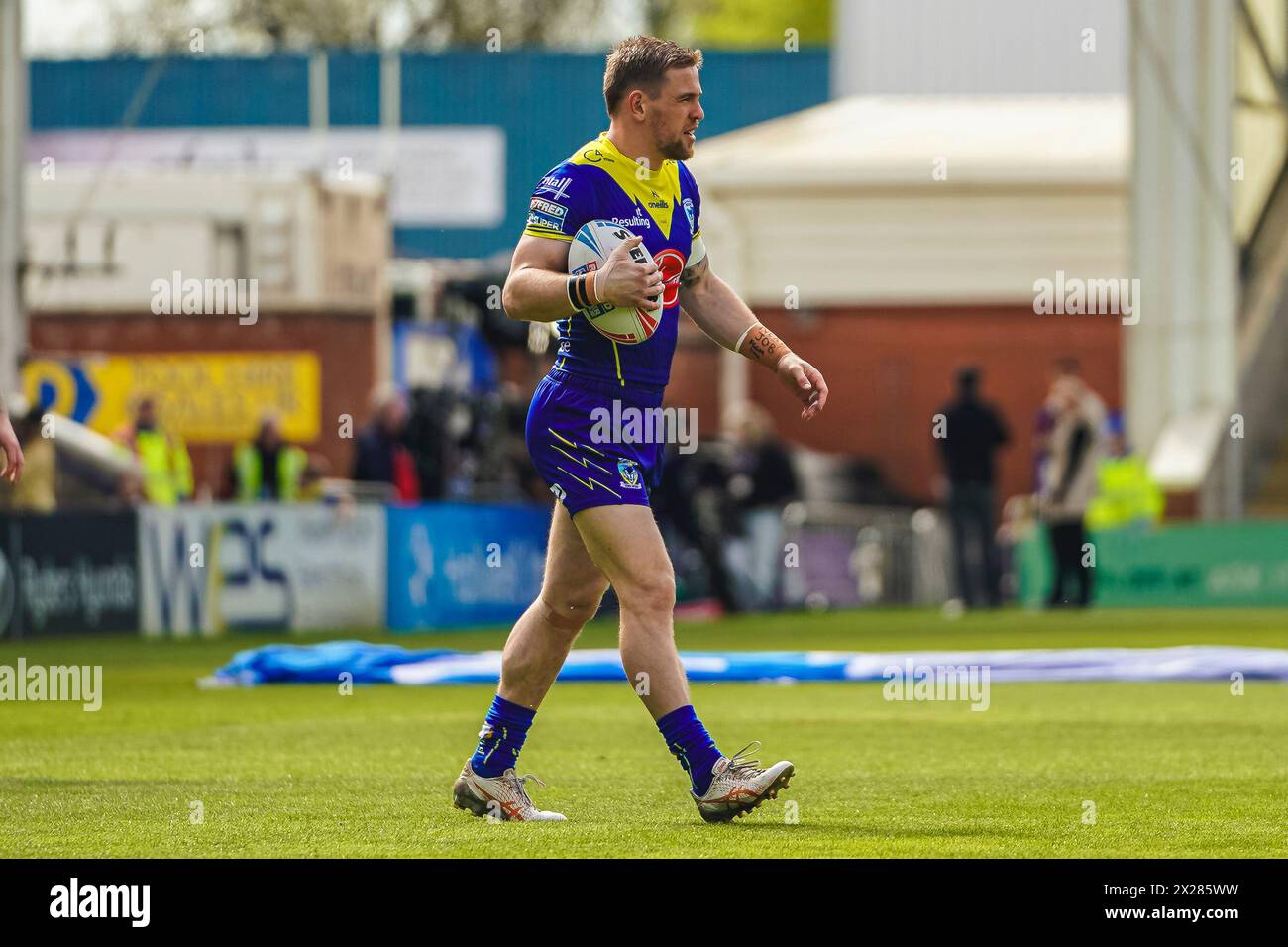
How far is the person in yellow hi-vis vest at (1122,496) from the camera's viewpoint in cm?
2423

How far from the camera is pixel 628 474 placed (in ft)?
25.1

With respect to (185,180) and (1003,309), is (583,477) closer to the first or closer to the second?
(185,180)

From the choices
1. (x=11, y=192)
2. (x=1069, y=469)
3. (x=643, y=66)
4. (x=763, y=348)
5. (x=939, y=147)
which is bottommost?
(x=1069, y=469)

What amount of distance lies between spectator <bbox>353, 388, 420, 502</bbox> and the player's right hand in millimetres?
16187

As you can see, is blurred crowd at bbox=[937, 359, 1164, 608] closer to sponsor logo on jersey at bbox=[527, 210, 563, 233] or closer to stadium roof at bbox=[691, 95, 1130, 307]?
stadium roof at bbox=[691, 95, 1130, 307]

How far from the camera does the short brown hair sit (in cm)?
768

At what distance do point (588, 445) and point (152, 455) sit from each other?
49.5ft

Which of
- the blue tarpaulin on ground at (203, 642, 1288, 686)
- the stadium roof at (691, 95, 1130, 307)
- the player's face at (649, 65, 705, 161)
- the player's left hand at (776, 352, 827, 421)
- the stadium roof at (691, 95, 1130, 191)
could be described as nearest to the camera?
the player's face at (649, 65, 705, 161)

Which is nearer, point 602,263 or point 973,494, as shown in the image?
point 602,263

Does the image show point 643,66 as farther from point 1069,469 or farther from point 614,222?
point 1069,469

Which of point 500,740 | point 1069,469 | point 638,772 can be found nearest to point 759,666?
point 638,772

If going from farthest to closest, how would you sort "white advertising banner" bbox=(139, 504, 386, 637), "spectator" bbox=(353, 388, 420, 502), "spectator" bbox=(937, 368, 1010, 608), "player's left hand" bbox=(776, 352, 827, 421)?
1. "spectator" bbox=(937, 368, 1010, 608)
2. "spectator" bbox=(353, 388, 420, 502)
3. "white advertising banner" bbox=(139, 504, 386, 637)
4. "player's left hand" bbox=(776, 352, 827, 421)

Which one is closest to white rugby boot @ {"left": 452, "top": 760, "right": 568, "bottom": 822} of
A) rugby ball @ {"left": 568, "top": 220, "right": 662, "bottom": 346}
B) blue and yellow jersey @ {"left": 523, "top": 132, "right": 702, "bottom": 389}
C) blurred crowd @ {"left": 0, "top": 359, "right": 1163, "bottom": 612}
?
blue and yellow jersey @ {"left": 523, "top": 132, "right": 702, "bottom": 389}
